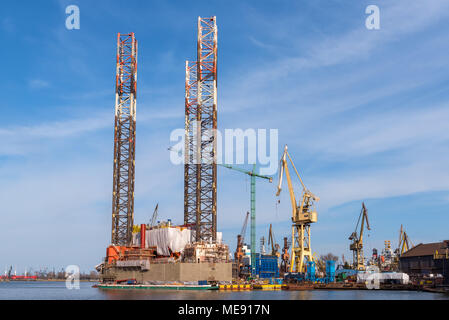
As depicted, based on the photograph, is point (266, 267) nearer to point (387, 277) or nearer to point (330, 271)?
point (330, 271)

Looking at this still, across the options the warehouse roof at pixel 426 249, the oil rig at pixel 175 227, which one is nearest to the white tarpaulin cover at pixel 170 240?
the oil rig at pixel 175 227

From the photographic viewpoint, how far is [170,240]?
3543 inches

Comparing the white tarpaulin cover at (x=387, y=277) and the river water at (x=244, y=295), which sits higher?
the river water at (x=244, y=295)

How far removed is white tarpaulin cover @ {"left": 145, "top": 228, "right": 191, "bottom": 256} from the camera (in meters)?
89.6

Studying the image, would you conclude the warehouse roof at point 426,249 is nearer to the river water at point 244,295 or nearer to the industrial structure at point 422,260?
the industrial structure at point 422,260

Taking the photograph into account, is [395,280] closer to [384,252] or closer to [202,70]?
[202,70]

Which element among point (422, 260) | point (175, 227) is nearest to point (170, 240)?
point (175, 227)

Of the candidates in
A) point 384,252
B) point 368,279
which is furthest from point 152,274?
point 384,252

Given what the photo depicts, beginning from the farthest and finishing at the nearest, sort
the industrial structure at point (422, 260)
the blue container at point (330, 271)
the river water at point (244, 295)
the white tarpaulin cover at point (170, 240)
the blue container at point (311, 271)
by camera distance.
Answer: the industrial structure at point (422, 260)
the blue container at point (330, 271)
the blue container at point (311, 271)
the white tarpaulin cover at point (170, 240)
the river water at point (244, 295)

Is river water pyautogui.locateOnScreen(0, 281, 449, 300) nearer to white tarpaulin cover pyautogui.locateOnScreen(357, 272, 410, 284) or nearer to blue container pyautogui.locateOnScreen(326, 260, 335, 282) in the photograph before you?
white tarpaulin cover pyautogui.locateOnScreen(357, 272, 410, 284)

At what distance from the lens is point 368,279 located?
99.7m

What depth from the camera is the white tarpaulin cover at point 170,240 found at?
89625 millimetres

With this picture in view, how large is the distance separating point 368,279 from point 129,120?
59679mm

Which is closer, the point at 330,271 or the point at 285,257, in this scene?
the point at 330,271
